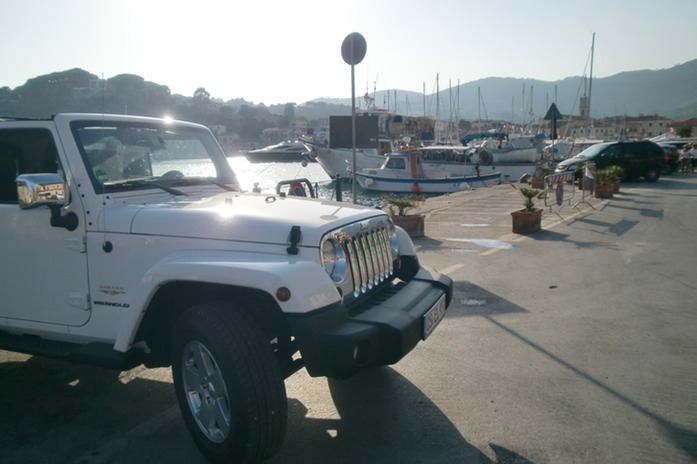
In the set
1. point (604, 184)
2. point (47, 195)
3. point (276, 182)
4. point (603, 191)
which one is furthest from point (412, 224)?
point (604, 184)

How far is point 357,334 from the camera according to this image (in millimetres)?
2957

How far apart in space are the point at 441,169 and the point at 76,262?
98.8 feet

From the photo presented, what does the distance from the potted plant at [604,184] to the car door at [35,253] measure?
49.7 feet

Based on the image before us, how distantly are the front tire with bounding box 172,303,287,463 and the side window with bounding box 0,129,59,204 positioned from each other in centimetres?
176

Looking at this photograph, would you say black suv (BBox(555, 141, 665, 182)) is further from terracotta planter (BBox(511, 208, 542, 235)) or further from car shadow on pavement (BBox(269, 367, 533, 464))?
car shadow on pavement (BBox(269, 367, 533, 464))

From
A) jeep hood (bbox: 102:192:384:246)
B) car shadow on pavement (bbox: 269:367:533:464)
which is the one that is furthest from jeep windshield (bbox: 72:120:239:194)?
car shadow on pavement (bbox: 269:367:533:464)

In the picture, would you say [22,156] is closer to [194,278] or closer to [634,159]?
[194,278]

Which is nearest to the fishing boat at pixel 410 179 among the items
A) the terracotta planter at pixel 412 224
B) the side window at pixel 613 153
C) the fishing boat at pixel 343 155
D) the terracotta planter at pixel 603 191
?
the fishing boat at pixel 343 155

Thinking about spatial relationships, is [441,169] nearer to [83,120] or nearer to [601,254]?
[601,254]

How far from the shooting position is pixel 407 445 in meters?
3.46

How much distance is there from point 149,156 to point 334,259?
193cm

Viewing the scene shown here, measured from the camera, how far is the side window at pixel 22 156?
399 centimetres

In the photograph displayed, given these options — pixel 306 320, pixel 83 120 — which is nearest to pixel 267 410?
pixel 306 320

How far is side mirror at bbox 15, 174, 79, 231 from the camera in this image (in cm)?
350
